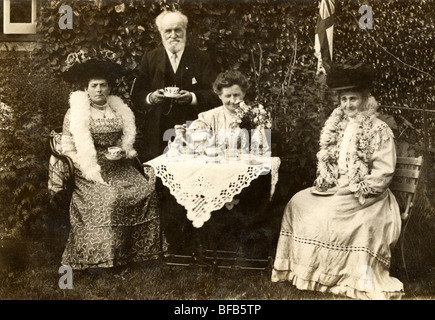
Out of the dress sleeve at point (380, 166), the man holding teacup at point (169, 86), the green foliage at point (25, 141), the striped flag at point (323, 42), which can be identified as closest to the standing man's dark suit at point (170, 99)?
the man holding teacup at point (169, 86)

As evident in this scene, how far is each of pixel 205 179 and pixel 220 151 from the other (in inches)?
11.1

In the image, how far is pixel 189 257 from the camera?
584cm

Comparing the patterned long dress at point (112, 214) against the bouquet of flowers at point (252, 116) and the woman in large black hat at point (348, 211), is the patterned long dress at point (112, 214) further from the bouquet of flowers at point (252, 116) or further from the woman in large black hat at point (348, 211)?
the woman in large black hat at point (348, 211)

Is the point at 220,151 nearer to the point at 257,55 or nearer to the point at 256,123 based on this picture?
the point at 256,123

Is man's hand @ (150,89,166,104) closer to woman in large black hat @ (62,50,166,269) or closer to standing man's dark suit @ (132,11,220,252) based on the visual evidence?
standing man's dark suit @ (132,11,220,252)

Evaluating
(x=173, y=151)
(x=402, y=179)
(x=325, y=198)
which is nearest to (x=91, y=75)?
(x=173, y=151)

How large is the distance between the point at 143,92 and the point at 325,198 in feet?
6.15

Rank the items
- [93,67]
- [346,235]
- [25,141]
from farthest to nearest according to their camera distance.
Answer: [25,141] → [93,67] → [346,235]

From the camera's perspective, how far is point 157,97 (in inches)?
230

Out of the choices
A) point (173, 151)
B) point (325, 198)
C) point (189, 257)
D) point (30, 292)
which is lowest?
point (30, 292)

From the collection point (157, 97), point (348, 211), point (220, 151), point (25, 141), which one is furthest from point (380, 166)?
point (25, 141)

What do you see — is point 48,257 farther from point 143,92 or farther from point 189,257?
point 143,92

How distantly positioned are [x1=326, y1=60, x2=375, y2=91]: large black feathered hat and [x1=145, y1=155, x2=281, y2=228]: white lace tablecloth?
856 mm

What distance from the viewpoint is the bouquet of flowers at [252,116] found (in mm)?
5828
